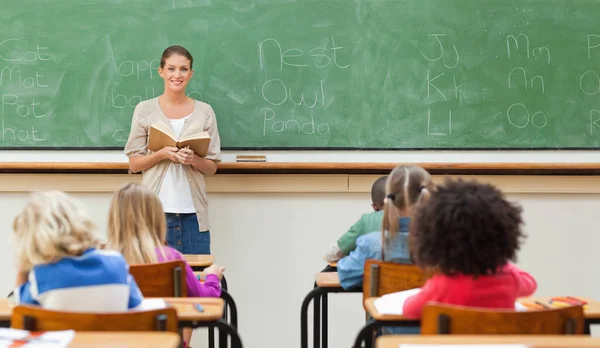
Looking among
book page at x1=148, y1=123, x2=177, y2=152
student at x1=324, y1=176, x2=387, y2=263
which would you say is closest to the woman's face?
book page at x1=148, y1=123, x2=177, y2=152

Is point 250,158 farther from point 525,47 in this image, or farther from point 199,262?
point 525,47

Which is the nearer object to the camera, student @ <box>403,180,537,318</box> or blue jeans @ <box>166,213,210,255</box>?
student @ <box>403,180,537,318</box>

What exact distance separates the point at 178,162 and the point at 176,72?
0.49 meters

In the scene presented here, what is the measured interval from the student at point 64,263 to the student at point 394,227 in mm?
1124

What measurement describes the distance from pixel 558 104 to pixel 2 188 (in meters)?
3.37

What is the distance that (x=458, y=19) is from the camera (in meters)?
4.41

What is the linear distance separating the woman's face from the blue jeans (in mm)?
712

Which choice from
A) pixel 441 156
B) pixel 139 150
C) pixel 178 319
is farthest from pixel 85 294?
pixel 441 156

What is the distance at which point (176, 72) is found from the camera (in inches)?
160

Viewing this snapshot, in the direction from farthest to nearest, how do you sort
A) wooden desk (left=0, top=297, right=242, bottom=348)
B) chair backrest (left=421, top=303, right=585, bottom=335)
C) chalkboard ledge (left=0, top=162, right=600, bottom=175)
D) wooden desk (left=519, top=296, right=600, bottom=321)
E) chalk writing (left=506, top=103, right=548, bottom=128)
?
1. chalk writing (left=506, top=103, right=548, bottom=128)
2. chalkboard ledge (left=0, top=162, right=600, bottom=175)
3. wooden desk (left=519, top=296, right=600, bottom=321)
4. wooden desk (left=0, top=297, right=242, bottom=348)
5. chair backrest (left=421, top=303, right=585, bottom=335)

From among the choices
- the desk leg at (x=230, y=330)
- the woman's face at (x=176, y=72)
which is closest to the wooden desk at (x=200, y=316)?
the desk leg at (x=230, y=330)

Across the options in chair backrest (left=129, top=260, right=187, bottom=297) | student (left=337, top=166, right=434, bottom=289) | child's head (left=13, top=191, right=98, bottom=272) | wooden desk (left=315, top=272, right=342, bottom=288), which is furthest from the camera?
wooden desk (left=315, top=272, right=342, bottom=288)

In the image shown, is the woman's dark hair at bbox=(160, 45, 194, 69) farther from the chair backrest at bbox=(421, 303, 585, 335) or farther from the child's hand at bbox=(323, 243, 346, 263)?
the chair backrest at bbox=(421, 303, 585, 335)

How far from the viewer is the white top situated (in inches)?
161
